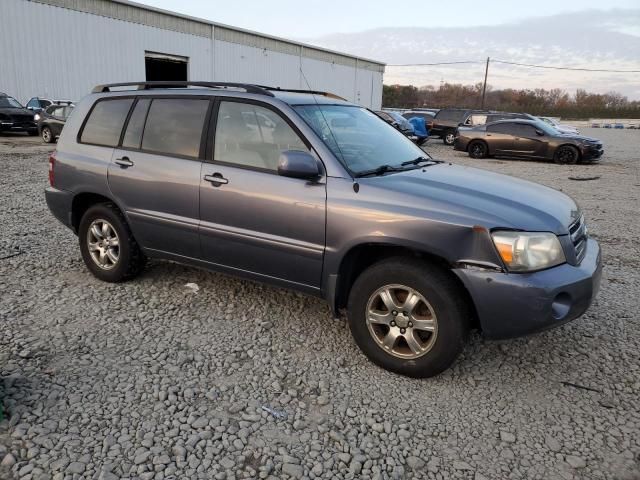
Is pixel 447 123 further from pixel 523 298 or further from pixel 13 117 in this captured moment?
pixel 523 298

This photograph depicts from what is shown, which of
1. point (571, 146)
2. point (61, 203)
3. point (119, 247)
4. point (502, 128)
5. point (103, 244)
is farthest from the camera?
point (502, 128)

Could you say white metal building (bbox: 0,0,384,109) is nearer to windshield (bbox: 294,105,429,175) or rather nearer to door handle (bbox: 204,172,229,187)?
windshield (bbox: 294,105,429,175)

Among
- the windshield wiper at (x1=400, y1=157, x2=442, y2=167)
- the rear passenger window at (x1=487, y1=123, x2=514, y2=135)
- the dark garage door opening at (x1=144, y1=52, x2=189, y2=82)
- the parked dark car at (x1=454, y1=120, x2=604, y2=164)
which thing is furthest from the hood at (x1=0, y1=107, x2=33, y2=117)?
the windshield wiper at (x1=400, y1=157, x2=442, y2=167)

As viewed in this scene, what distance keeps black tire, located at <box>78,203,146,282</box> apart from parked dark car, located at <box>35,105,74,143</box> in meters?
14.8

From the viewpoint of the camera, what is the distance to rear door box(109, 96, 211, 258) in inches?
158

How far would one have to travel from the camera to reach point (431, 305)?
310cm

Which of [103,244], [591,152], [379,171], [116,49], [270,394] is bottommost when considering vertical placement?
[270,394]

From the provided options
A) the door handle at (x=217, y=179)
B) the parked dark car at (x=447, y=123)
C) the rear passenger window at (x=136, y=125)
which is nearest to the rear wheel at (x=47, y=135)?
the rear passenger window at (x=136, y=125)

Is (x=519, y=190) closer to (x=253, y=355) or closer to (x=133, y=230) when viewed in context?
(x=253, y=355)

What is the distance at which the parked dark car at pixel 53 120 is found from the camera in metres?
17.5

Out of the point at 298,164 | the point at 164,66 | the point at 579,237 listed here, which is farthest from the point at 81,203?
the point at 164,66

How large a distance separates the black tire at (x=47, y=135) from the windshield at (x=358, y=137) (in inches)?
654

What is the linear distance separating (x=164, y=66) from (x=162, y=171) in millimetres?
28641

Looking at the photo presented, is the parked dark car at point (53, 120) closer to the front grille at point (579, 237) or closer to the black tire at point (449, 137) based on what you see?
the black tire at point (449, 137)
